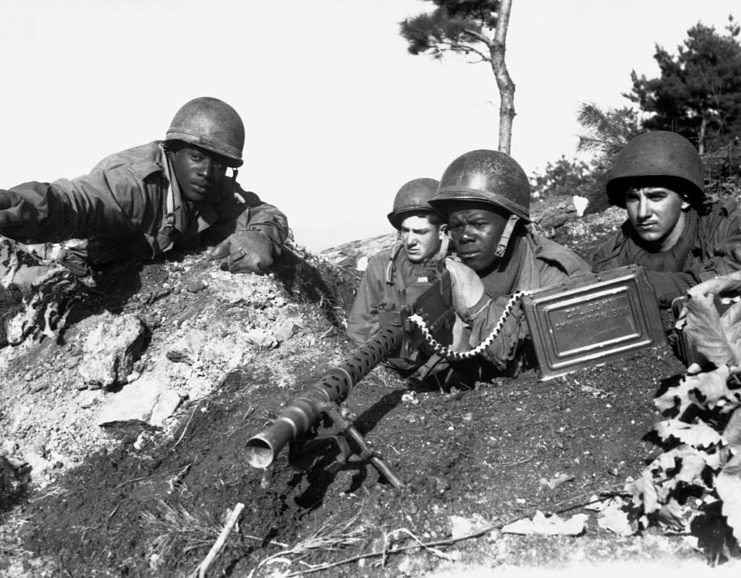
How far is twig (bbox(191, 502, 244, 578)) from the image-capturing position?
10.9ft

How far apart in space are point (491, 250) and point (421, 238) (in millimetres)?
792

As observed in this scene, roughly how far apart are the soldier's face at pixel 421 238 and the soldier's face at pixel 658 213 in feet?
4.96

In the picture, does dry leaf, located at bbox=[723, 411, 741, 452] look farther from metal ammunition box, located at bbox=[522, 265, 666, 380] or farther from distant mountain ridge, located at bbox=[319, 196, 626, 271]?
distant mountain ridge, located at bbox=[319, 196, 626, 271]

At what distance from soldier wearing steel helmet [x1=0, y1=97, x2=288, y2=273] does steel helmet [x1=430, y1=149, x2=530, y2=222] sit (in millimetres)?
1943

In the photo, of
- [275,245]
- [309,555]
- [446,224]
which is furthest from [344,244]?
[309,555]

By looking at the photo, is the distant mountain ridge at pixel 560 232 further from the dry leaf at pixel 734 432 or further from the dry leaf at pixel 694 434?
the dry leaf at pixel 734 432

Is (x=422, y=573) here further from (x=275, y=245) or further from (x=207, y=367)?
(x=275, y=245)

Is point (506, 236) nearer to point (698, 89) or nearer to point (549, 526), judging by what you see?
point (549, 526)

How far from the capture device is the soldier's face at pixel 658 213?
225 inches

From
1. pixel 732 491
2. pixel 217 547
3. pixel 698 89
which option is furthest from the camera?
pixel 698 89

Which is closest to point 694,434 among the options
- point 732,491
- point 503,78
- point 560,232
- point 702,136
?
point 732,491

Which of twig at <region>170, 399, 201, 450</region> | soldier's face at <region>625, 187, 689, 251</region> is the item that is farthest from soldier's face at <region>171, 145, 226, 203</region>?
soldier's face at <region>625, 187, 689, 251</region>

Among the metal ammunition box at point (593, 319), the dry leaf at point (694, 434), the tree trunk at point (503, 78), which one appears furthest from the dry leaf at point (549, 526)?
the tree trunk at point (503, 78)

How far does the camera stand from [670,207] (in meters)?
5.72
